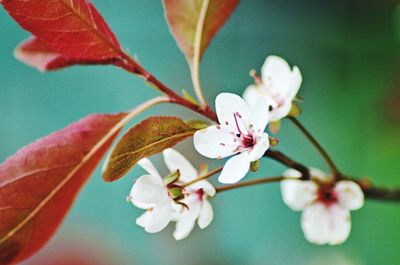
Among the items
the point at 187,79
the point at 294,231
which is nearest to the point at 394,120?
the point at 294,231

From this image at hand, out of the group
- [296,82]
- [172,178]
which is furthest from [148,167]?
[296,82]

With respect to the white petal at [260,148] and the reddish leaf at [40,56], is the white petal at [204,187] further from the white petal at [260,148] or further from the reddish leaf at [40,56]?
the reddish leaf at [40,56]

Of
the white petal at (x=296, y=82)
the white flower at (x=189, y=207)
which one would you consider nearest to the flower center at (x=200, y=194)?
the white flower at (x=189, y=207)

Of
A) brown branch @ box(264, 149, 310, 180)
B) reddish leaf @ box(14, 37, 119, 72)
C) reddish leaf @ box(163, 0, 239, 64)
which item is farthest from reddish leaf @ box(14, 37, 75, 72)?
brown branch @ box(264, 149, 310, 180)

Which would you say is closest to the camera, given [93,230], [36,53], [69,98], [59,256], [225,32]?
[36,53]

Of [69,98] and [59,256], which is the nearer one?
[59,256]

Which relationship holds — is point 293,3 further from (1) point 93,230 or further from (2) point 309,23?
(1) point 93,230
